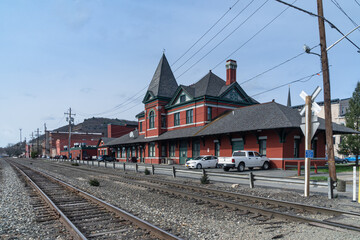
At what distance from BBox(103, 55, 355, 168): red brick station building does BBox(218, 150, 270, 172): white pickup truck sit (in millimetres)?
1420

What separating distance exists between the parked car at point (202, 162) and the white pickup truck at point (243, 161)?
4.88 meters

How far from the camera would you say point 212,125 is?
1314 inches

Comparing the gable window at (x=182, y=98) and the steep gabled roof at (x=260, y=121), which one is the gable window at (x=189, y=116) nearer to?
the gable window at (x=182, y=98)

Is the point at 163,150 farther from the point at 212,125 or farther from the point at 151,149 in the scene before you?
the point at 212,125

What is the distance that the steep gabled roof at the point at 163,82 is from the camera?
43875mm

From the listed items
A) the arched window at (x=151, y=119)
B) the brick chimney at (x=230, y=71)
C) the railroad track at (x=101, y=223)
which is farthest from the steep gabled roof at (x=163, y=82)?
the railroad track at (x=101, y=223)

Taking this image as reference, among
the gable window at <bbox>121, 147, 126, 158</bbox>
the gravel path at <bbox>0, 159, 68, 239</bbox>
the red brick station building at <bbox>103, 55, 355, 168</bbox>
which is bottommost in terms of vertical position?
the gable window at <bbox>121, 147, 126, 158</bbox>

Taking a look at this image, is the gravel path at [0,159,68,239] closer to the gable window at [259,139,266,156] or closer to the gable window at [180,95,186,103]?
the gable window at [259,139,266,156]

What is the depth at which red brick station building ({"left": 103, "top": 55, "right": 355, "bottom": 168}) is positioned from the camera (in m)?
26.5

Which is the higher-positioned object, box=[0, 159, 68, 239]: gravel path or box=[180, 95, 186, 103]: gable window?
box=[180, 95, 186, 103]: gable window

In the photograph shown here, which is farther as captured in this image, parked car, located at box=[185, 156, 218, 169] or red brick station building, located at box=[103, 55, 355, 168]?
parked car, located at box=[185, 156, 218, 169]

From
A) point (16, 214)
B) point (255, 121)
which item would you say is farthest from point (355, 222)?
point (255, 121)

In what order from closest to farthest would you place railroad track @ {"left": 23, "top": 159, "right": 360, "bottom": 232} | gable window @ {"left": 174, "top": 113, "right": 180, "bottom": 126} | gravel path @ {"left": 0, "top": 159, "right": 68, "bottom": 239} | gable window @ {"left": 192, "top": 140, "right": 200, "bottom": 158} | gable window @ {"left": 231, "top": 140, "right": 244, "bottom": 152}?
gravel path @ {"left": 0, "top": 159, "right": 68, "bottom": 239}, railroad track @ {"left": 23, "top": 159, "right": 360, "bottom": 232}, gable window @ {"left": 231, "top": 140, "right": 244, "bottom": 152}, gable window @ {"left": 192, "top": 140, "right": 200, "bottom": 158}, gable window @ {"left": 174, "top": 113, "right": 180, "bottom": 126}

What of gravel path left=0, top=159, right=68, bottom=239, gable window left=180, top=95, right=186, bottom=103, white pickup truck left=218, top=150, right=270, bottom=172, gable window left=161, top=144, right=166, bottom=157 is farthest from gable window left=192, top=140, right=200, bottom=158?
gravel path left=0, top=159, right=68, bottom=239
